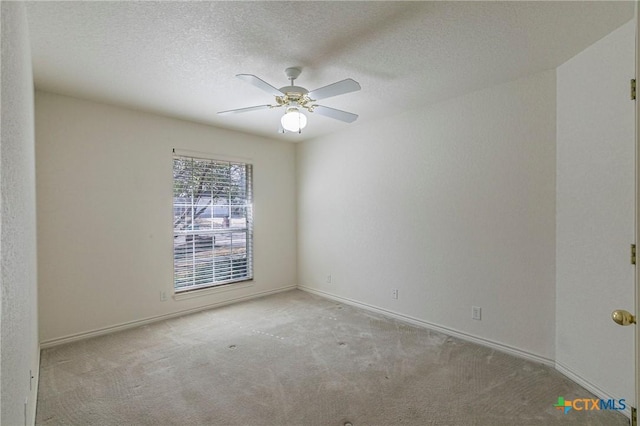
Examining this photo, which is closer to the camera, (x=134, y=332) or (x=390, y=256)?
(x=134, y=332)

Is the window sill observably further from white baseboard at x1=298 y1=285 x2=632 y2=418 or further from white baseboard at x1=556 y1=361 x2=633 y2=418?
white baseboard at x1=556 y1=361 x2=633 y2=418

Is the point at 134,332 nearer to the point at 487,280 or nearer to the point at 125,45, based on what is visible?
the point at 125,45

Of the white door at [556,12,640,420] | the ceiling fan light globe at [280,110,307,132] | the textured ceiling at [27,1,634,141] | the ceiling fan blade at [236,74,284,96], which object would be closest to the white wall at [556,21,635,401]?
the white door at [556,12,640,420]

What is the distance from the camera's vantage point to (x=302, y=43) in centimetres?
217

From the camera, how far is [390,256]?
384 centimetres

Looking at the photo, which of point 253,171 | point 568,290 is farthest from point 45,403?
point 568,290

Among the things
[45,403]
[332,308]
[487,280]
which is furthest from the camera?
[332,308]

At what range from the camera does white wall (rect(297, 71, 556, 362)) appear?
2.66 meters

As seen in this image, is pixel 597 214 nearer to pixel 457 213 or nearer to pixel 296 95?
pixel 457 213

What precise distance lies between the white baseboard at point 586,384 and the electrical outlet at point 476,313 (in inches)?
26.5

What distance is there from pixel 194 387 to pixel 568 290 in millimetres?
3008

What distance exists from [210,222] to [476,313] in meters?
3.43

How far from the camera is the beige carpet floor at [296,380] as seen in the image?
199 cm

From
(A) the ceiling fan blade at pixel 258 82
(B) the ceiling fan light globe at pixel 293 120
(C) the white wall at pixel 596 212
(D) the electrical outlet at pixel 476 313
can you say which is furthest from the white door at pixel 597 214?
(A) the ceiling fan blade at pixel 258 82
